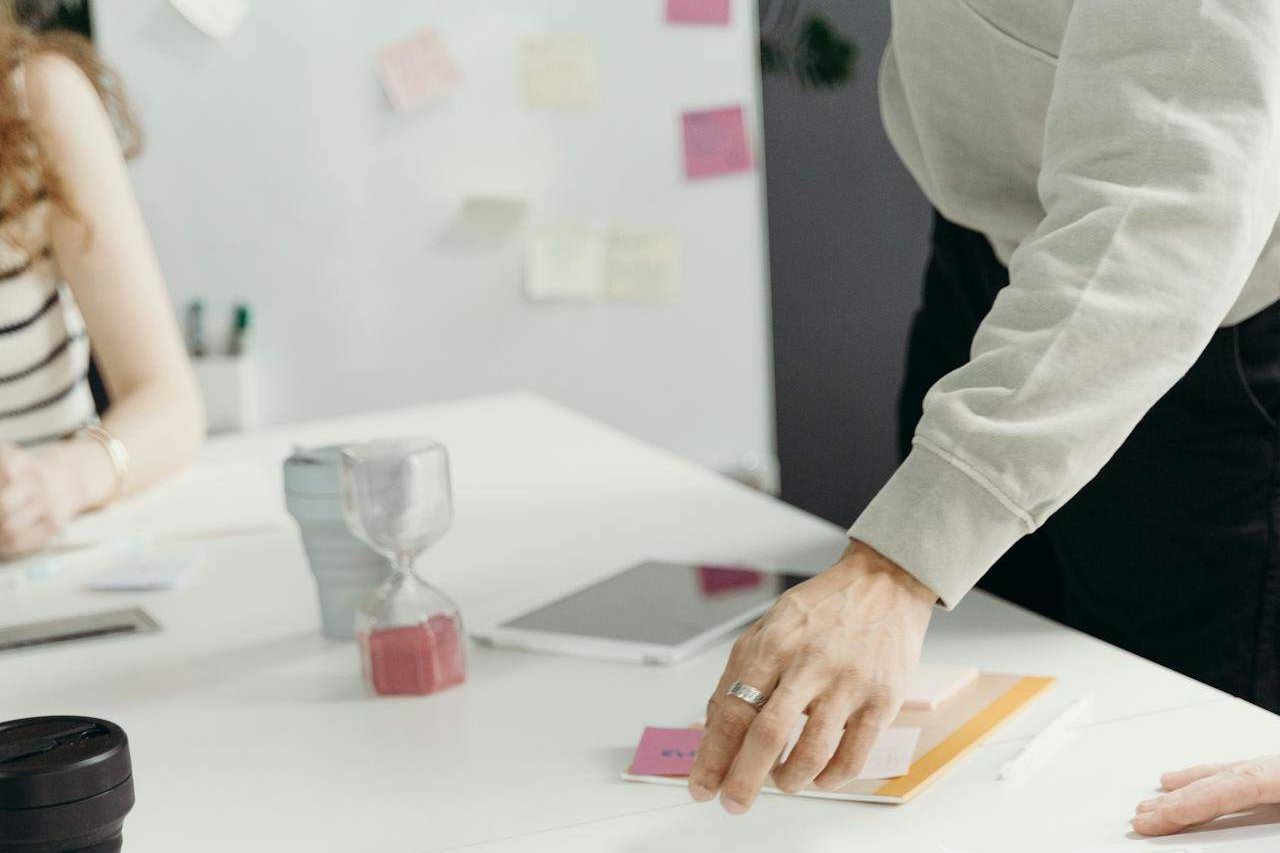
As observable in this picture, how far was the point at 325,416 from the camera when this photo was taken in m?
2.63

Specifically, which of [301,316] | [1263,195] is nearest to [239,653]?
[1263,195]

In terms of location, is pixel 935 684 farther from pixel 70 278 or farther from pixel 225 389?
pixel 225 389

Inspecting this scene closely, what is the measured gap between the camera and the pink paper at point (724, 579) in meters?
1.10

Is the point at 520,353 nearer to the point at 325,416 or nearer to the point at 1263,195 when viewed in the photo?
the point at 325,416

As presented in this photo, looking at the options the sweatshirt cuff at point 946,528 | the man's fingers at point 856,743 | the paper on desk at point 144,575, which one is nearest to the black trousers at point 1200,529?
the sweatshirt cuff at point 946,528

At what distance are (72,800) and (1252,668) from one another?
83 centimetres

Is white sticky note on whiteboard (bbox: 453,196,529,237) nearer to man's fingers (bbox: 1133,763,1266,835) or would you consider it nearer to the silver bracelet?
the silver bracelet

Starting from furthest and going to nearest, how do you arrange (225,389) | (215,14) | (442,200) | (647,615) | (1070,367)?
(442,200) → (225,389) → (215,14) → (647,615) → (1070,367)

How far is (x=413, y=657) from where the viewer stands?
0.93 meters

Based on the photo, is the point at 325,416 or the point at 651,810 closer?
the point at 651,810

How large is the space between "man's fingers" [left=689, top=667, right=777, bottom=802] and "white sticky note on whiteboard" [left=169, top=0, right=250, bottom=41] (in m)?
0.98

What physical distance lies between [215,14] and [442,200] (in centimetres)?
76

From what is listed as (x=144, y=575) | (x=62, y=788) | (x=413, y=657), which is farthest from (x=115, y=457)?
(x=62, y=788)

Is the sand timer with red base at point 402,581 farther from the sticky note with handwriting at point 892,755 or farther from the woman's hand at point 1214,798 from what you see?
the woman's hand at point 1214,798
